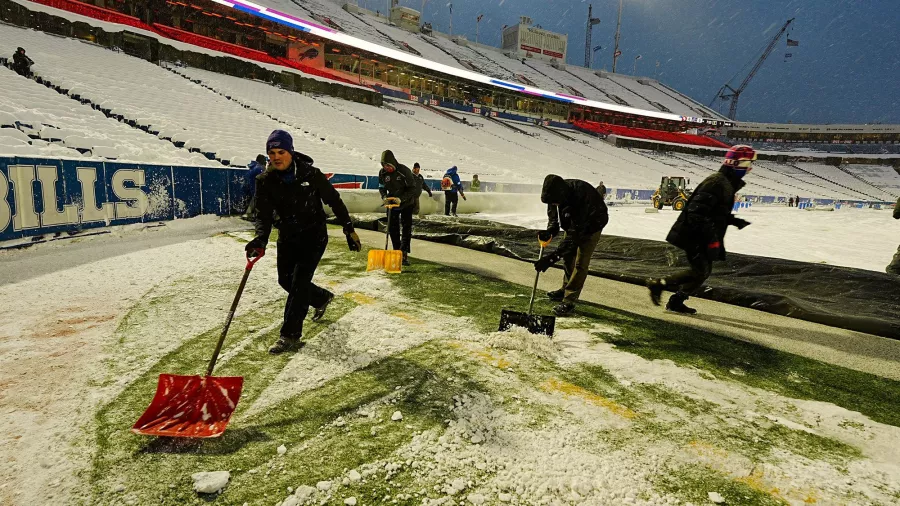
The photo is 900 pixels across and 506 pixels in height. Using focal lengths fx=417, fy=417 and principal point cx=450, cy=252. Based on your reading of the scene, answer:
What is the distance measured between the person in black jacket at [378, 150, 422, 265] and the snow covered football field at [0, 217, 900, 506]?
2.40m

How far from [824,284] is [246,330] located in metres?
6.57

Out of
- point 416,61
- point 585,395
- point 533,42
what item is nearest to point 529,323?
point 585,395

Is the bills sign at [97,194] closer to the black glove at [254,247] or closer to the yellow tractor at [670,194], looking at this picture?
the black glove at [254,247]

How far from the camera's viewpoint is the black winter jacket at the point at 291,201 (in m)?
3.10

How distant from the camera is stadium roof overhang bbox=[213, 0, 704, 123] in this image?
3122 centimetres

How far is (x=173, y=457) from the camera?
1867mm

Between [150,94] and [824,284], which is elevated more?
[150,94]

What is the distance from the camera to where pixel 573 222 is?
14.6 feet

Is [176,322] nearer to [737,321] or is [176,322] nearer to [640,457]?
[640,457]

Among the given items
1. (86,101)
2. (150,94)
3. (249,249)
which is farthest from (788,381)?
(150,94)

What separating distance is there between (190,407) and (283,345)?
A: 3.11 ft

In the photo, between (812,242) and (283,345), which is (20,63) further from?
(812,242)

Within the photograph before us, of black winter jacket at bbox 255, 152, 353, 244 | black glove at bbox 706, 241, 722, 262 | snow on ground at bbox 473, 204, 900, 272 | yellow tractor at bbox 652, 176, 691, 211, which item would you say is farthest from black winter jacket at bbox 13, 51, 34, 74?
yellow tractor at bbox 652, 176, 691, 211

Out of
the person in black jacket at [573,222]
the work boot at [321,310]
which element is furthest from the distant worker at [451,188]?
the work boot at [321,310]
